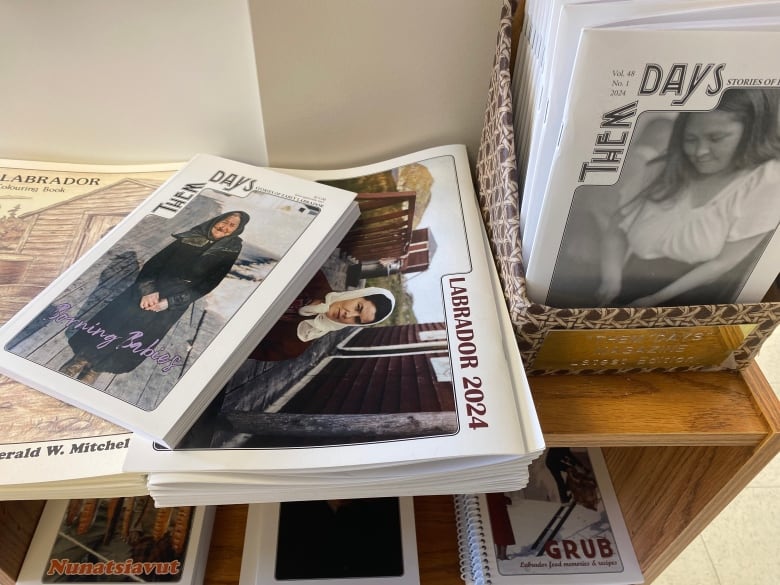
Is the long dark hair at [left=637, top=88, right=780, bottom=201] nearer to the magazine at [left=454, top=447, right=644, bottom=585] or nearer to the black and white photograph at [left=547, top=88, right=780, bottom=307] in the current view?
the black and white photograph at [left=547, top=88, right=780, bottom=307]

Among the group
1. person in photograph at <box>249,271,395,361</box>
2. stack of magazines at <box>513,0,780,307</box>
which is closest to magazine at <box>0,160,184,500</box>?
person in photograph at <box>249,271,395,361</box>

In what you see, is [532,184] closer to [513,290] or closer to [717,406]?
[513,290]

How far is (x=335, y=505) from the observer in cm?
69

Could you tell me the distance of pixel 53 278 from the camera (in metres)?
0.54

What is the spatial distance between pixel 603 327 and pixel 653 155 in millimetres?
135

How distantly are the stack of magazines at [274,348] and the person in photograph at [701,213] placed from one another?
0.11 m

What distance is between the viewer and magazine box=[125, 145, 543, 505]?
0.41m

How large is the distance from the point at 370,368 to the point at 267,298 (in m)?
0.10

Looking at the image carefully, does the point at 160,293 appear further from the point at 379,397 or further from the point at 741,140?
the point at 741,140

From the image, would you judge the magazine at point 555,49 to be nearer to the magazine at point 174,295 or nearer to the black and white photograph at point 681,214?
the black and white photograph at point 681,214

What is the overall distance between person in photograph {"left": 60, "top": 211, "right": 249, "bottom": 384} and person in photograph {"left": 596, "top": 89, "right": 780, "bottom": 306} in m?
0.32

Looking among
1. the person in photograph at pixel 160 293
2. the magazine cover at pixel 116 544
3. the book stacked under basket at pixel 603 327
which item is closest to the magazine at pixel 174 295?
the person in photograph at pixel 160 293


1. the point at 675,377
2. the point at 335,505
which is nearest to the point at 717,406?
the point at 675,377

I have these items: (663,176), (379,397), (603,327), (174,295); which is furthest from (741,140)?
(174,295)
